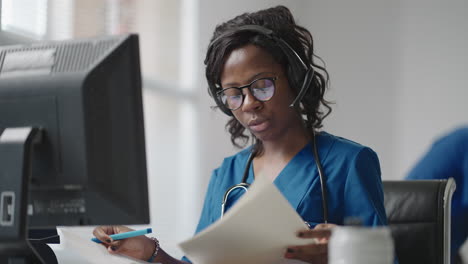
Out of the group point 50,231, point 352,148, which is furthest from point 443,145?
point 50,231

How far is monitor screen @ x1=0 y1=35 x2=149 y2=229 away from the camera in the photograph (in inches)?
37.3

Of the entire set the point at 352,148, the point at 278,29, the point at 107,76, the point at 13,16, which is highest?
the point at 13,16

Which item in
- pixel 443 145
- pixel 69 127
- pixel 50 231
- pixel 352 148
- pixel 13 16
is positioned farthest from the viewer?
pixel 443 145

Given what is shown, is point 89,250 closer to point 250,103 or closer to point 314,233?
point 314,233

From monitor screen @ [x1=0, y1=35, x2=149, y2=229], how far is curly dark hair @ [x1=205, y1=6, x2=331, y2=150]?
49cm

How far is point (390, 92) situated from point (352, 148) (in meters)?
2.94

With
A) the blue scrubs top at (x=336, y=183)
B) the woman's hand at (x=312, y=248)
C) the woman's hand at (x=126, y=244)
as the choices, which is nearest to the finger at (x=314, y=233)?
the woman's hand at (x=312, y=248)

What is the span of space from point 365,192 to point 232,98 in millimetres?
389

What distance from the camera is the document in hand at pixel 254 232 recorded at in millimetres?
892

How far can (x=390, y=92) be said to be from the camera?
4234 mm

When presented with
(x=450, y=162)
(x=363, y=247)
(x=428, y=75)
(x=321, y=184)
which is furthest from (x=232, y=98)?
(x=428, y=75)

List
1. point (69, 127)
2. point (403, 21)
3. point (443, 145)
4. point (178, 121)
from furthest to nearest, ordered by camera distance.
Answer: point (403, 21), point (178, 121), point (443, 145), point (69, 127)

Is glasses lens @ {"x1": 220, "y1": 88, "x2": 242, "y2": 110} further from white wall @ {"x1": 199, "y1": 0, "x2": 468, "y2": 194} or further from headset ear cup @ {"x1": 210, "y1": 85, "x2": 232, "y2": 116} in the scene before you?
white wall @ {"x1": 199, "y1": 0, "x2": 468, "y2": 194}

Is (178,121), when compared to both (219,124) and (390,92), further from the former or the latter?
(390,92)
